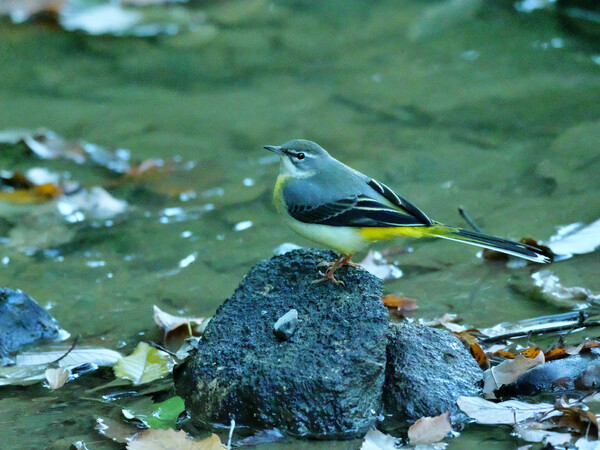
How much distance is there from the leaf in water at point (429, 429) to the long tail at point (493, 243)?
4.73 feet

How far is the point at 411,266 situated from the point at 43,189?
3730mm

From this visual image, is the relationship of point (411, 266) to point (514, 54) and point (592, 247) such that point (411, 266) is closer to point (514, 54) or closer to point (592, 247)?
point (592, 247)

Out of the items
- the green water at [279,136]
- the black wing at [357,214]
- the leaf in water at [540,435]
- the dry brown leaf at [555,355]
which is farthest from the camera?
the green water at [279,136]

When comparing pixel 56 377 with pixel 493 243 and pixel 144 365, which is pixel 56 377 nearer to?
pixel 144 365

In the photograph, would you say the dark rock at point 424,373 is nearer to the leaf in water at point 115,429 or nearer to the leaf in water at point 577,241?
the leaf in water at point 115,429

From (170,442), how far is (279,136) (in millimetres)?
5428

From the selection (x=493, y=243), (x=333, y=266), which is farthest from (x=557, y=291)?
(x=333, y=266)

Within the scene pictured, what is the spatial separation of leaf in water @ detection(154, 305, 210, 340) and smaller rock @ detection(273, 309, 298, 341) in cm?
109

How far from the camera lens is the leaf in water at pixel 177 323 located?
16.4 ft

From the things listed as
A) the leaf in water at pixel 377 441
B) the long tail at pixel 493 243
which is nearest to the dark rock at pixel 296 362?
the leaf in water at pixel 377 441

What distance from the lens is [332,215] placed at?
186 inches

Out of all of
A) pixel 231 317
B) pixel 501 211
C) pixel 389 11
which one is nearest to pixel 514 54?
pixel 389 11

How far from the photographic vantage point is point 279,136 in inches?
337

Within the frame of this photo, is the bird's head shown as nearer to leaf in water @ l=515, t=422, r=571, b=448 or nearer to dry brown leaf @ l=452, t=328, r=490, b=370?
dry brown leaf @ l=452, t=328, r=490, b=370
